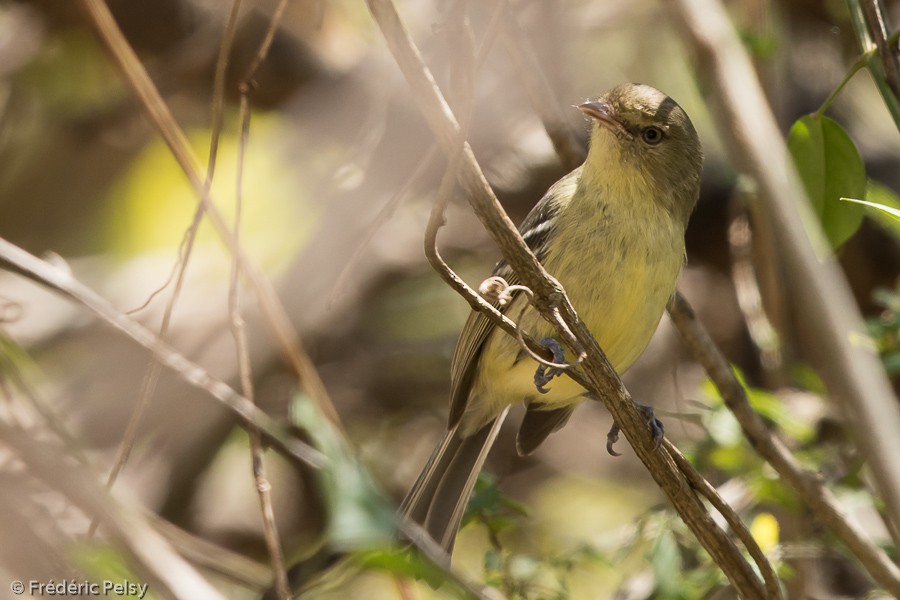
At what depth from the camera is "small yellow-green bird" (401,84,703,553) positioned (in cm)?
332

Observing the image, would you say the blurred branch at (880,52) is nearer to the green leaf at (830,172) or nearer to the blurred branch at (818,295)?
the green leaf at (830,172)

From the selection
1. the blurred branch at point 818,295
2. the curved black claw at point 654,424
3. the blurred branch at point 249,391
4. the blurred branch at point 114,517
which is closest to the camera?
the blurred branch at point 114,517

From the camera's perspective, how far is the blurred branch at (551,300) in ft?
6.12

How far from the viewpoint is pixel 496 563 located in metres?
3.14

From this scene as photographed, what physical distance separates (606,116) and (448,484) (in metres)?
1.43

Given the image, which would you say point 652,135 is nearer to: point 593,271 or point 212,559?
point 593,271

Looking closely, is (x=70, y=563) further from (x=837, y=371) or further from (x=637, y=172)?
(x=637, y=172)

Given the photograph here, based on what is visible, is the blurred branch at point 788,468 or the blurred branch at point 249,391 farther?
the blurred branch at point 788,468

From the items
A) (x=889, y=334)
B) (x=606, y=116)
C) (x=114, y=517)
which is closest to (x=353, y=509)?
(x=114, y=517)

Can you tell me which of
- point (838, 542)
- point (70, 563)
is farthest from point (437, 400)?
point (70, 563)

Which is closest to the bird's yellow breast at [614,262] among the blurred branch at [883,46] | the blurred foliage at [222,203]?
the blurred branch at [883,46]

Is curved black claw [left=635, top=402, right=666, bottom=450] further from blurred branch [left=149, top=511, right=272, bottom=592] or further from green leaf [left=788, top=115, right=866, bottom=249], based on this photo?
blurred branch [left=149, top=511, right=272, bottom=592]

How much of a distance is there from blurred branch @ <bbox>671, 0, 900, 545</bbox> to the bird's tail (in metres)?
1.42

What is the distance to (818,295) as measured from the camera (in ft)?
7.57
